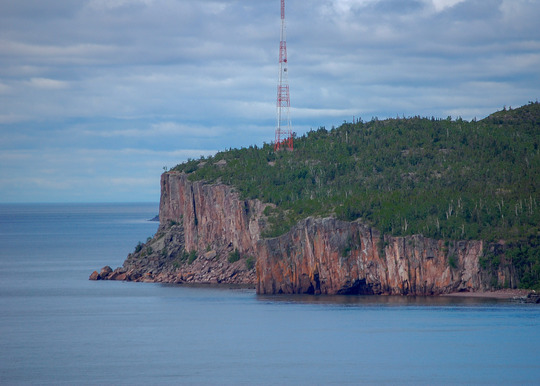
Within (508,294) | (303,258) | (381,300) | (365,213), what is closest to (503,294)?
(508,294)

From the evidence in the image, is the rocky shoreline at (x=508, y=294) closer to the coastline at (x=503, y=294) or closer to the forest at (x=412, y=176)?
the coastline at (x=503, y=294)

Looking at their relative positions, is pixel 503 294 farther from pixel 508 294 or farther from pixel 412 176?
pixel 412 176

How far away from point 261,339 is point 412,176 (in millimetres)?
64346

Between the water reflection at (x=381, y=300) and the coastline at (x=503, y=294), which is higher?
the coastline at (x=503, y=294)

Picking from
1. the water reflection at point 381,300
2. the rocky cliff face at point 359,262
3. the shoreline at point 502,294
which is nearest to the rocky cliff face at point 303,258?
the rocky cliff face at point 359,262

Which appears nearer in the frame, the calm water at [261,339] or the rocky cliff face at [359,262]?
the calm water at [261,339]

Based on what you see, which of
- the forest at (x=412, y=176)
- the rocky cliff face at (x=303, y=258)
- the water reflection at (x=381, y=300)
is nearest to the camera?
the water reflection at (x=381, y=300)

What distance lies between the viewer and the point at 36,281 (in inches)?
6147

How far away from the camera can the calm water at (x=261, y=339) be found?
84.3 m

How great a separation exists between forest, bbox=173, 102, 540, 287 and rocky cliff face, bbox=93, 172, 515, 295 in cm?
208

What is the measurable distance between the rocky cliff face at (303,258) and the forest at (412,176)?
2.08 m

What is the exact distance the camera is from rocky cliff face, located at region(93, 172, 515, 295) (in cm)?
12162

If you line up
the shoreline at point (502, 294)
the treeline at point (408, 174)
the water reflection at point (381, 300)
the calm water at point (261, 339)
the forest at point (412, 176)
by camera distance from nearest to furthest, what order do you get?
1. the calm water at point (261, 339)
2. the water reflection at point (381, 300)
3. the shoreline at point (502, 294)
4. the forest at point (412, 176)
5. the treeline at point (408, 174)

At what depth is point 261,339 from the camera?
100438 millimetres
